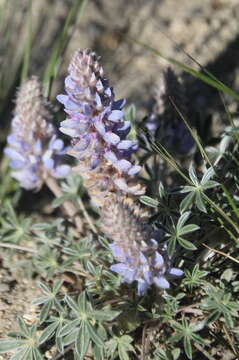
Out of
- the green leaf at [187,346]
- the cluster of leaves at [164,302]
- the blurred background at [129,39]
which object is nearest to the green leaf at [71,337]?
the cluster of leaves at [164,302]

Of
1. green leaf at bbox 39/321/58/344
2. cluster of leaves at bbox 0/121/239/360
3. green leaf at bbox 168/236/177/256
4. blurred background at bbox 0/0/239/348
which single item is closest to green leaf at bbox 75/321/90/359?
cluster of leaves at bbox 0/121/239/360

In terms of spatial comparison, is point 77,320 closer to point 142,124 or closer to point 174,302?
point 174,302

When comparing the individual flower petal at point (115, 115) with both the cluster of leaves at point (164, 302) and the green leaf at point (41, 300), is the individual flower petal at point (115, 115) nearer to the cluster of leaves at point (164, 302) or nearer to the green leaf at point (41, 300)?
the cluster of leaves at point (164, 302)

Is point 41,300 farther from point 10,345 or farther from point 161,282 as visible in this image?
point 161,282

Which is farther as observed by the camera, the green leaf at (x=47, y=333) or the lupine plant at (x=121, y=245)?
the green leaf at (x=47, y=333)

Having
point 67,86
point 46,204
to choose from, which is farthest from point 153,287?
point 46,204

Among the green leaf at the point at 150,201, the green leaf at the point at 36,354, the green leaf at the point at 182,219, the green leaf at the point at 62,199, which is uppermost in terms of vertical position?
the green leaf at the point at 182,219

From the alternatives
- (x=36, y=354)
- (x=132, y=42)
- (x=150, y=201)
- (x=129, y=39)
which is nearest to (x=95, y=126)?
(x=150, y=201)

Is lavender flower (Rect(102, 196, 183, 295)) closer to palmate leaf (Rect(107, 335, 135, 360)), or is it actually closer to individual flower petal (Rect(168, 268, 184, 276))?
individual flower petal (Rect(168, 268, 184, 276))
